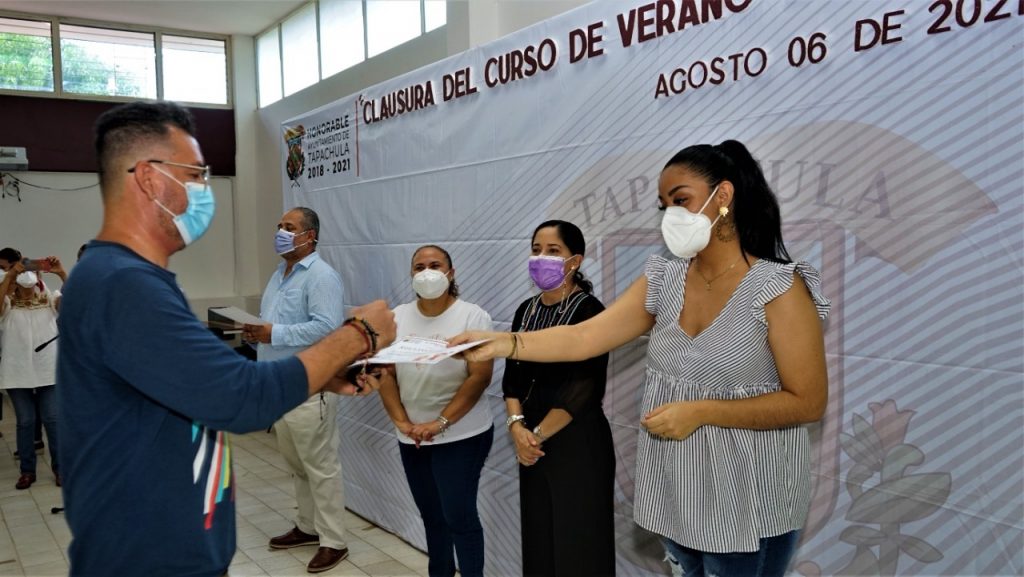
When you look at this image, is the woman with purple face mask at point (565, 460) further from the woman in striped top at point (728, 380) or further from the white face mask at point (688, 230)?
the white face mask at point (688, 230)

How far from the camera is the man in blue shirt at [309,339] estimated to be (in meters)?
3.42

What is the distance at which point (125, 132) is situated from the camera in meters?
1.47

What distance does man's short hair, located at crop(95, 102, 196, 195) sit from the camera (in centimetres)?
147

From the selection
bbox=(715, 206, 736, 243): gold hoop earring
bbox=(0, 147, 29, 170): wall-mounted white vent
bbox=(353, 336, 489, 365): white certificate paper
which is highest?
bbox=(0, 147, 29, 170): wall-mounted white vent

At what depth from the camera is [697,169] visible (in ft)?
5.82

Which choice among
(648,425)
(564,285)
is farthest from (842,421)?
(564,285)

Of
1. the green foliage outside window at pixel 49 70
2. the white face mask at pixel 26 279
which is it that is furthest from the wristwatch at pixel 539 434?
the green foliage outside window at pixel 49 70

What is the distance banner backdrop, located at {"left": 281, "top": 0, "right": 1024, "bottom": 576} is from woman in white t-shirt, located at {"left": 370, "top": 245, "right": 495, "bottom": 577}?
1.00 ft

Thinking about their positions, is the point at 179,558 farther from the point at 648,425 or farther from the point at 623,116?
the point at 623,116

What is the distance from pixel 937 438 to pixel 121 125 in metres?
1.99

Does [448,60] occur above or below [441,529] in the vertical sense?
above

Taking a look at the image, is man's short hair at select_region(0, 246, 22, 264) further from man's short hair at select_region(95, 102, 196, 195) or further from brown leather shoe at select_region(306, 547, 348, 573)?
man's short hair at select_region(95, 102, 196, 195)

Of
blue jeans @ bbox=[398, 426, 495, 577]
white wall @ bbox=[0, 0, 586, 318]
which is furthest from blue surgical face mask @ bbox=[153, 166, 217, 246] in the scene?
white wall @ bbox=[0, 0, 586, 318]

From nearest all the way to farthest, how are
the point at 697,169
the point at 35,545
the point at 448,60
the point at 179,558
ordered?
the point at 179,558, the point at 697,169, the point at 448,60, the point at 35,545
